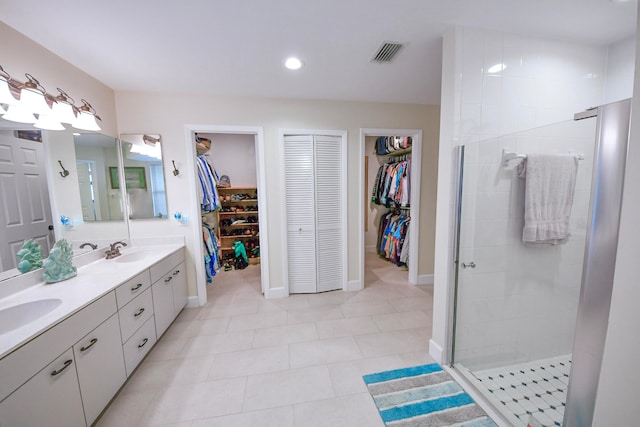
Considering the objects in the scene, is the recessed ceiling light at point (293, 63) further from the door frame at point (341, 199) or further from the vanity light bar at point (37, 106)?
the vanity light bar at point (37, 106)

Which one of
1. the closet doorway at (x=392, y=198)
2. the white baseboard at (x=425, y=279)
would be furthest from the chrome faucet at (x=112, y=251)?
the white baseboard at (x=425, y=279)

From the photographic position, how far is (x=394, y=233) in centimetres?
390

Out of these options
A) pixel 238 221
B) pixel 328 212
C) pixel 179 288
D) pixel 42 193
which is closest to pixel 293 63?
pixel 328 212

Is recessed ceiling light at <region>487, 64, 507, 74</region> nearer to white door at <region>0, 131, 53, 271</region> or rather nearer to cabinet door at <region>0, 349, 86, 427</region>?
cabinet door at <region>0, 349, 86, 427</region>

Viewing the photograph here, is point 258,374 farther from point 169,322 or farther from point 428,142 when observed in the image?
point 428,142

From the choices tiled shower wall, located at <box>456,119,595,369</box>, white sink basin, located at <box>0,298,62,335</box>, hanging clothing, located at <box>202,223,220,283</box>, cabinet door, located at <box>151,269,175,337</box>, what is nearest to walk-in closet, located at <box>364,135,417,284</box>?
tiled shower wall, located at <box>456,119,595,369</box>

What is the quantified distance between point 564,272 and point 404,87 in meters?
2.09

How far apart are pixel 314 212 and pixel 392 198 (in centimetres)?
161

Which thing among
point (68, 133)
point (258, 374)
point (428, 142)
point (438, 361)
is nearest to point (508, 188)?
point (438, 361)

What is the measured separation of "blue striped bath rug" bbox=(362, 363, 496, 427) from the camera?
51.9 inches

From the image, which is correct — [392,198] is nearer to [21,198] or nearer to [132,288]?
[132,288]

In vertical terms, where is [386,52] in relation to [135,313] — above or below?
above

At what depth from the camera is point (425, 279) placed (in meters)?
3.22

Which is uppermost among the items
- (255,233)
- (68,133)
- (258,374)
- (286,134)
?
(286,134)
